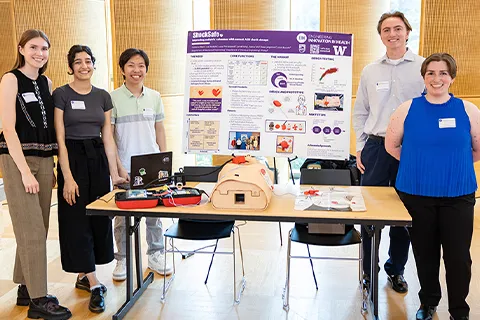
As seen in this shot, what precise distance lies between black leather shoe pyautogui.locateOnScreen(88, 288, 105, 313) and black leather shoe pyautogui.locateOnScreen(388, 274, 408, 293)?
189 centimetres

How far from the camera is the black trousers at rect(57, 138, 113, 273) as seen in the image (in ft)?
10.2

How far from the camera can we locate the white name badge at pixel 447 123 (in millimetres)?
2607

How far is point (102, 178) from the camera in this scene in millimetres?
3193

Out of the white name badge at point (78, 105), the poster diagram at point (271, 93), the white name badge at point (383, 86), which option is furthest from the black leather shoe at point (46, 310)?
the white name badge at point (383, 86)

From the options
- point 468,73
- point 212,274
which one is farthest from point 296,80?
point 468,73

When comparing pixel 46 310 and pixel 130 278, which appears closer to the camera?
pixel 46 310

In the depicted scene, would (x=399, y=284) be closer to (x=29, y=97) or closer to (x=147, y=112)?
(x=147, y=112)

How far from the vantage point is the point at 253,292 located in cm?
342

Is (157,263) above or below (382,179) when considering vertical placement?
below

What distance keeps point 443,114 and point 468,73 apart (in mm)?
2962

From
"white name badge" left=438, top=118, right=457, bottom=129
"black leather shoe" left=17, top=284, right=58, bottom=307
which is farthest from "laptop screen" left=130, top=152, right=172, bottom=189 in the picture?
"white name badge" left=438, top=118, right=457, bottom=129

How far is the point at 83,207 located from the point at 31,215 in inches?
12.2

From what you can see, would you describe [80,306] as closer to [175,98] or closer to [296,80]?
[296,80]

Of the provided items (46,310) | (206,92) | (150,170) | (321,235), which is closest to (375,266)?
(321,235)
